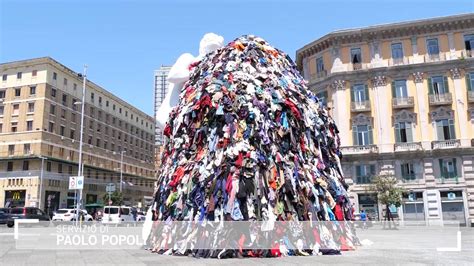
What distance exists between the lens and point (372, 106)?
3447 centimetres

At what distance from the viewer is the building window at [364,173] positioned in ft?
109

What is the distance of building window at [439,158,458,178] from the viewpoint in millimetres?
31469

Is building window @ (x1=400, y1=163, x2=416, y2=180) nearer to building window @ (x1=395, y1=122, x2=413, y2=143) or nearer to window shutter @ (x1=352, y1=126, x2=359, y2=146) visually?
building window @ (x1=395, y1=122, x2=413, y2=143)

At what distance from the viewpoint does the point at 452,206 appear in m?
31.3

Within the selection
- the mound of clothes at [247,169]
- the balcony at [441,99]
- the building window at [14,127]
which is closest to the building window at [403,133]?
the balcony at [441,99]

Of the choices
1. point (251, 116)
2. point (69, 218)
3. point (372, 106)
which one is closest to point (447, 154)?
point (372, 106)

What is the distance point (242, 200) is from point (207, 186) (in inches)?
32.1

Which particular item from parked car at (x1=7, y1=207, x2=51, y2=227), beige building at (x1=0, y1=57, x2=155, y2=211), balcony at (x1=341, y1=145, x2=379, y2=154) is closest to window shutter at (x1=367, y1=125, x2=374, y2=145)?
balcony at (x1=341, y1=145, x2=379, y2=154)

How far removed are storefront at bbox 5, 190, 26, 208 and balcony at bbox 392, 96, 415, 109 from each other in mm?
41196

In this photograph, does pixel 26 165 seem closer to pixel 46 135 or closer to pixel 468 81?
pixel 46 135

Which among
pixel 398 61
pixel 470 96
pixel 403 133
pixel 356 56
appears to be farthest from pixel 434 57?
pixel 403 133

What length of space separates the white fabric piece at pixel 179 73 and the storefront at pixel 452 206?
89.1ft

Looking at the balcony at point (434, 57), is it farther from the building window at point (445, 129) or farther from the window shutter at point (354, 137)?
the window shutter at point (354, 137)

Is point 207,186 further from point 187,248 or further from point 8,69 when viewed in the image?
point 8,69
